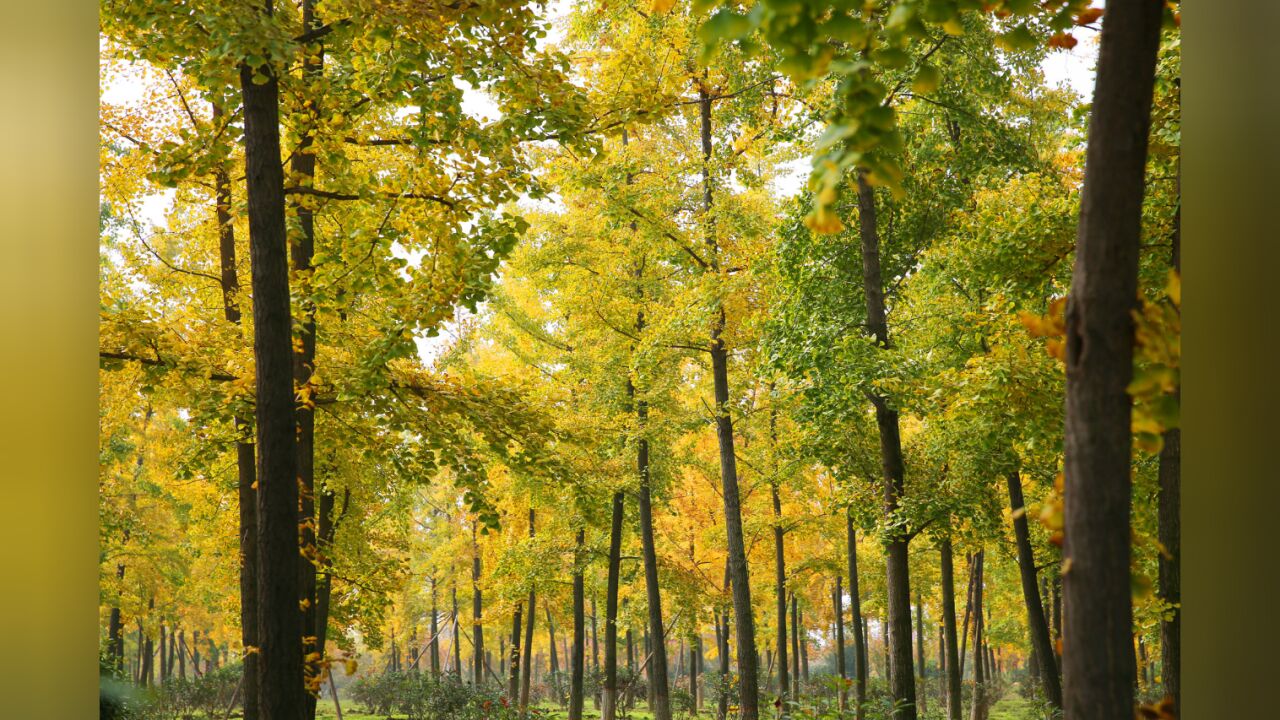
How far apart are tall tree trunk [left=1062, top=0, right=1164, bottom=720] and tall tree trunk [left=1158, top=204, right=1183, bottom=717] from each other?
12.6ft

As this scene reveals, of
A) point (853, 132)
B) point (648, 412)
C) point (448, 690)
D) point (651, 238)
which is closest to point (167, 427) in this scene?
point (448, 690)

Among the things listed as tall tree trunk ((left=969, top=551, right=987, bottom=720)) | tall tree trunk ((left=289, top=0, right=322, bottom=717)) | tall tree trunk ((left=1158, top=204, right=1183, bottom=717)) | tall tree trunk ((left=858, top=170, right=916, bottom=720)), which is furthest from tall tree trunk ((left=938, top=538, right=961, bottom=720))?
tall tree trunk ((left=289, top=0, right=322, bottom=717))

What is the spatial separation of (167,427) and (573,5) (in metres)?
10.5

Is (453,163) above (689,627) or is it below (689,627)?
above

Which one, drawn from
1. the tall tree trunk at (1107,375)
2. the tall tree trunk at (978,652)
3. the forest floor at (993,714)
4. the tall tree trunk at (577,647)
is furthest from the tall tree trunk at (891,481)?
the forest floor at (993,714)

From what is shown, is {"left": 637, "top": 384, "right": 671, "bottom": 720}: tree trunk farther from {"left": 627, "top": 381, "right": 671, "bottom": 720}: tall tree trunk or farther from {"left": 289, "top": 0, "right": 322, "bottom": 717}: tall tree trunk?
{"left": 289, "top": 0, "right": 322, "bottom": 717}: tall tree trunk

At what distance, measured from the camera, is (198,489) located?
36.7 feet

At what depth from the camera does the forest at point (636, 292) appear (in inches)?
73.9

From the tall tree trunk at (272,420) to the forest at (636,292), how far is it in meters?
0.02

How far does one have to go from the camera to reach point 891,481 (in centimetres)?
766

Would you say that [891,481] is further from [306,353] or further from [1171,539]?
[306,353]

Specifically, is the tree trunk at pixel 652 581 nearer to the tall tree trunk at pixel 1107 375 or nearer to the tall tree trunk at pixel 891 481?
the tall tree trunk at pixel 891 481

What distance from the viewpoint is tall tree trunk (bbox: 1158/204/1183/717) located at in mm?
5184
